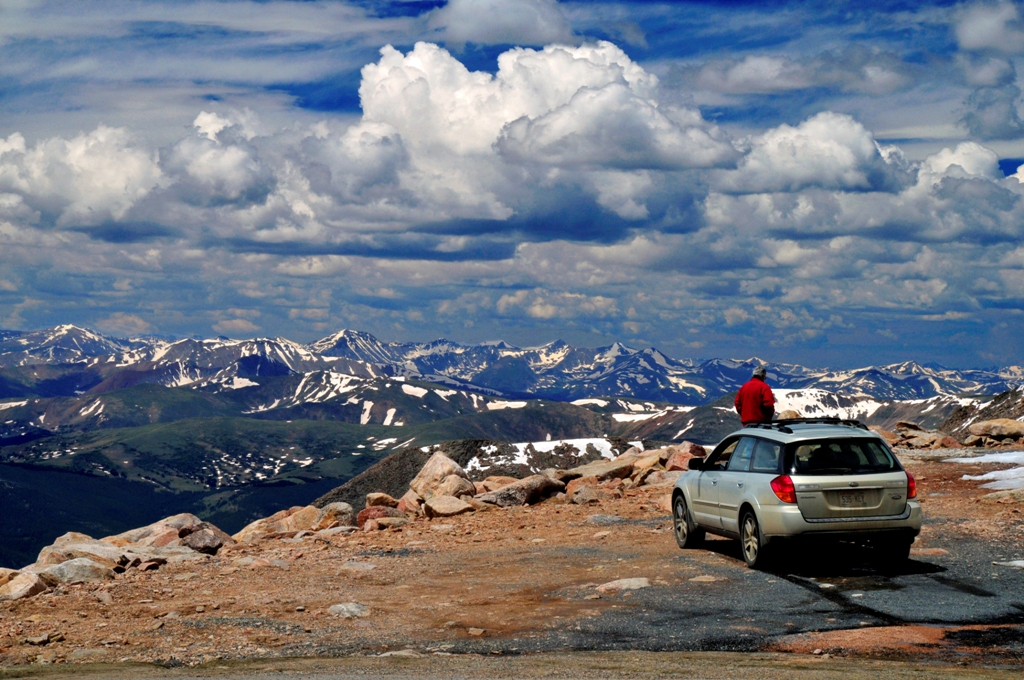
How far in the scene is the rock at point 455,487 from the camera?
31.9 meters

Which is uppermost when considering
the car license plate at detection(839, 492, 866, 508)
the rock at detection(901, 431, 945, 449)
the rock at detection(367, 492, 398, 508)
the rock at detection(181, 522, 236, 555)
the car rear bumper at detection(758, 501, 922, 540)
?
the rock at detection(901, 431, 945, 449)

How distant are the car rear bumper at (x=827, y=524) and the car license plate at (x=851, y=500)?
8.6 inches

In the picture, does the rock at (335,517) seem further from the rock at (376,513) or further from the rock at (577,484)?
the rock at (577,484)

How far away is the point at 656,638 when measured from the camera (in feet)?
43.3

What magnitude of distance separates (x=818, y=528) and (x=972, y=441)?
29081 millimetres

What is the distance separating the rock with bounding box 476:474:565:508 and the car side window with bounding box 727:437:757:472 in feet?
40.5

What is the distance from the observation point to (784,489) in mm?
16375

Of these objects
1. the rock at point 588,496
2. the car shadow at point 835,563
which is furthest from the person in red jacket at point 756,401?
the car shadow at point 835,563

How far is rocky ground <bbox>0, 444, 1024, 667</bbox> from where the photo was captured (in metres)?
12.9

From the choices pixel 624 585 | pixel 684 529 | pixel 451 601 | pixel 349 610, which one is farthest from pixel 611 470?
pixel 349 610

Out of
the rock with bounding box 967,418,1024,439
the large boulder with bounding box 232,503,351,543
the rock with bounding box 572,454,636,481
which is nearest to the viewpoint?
the large boulder with bounding box 232,503,351,543

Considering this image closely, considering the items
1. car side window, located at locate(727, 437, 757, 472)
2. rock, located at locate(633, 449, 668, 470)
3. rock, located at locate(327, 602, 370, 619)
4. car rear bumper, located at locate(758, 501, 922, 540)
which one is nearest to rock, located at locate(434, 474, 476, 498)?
rock, located at locate(633, 449, 668, 470)

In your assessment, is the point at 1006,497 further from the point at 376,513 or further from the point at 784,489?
the point at 376,513

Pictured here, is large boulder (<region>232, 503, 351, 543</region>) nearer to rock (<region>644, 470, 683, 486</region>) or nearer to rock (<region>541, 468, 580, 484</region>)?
rock (<region>541, 468, 580, 484</region>)
